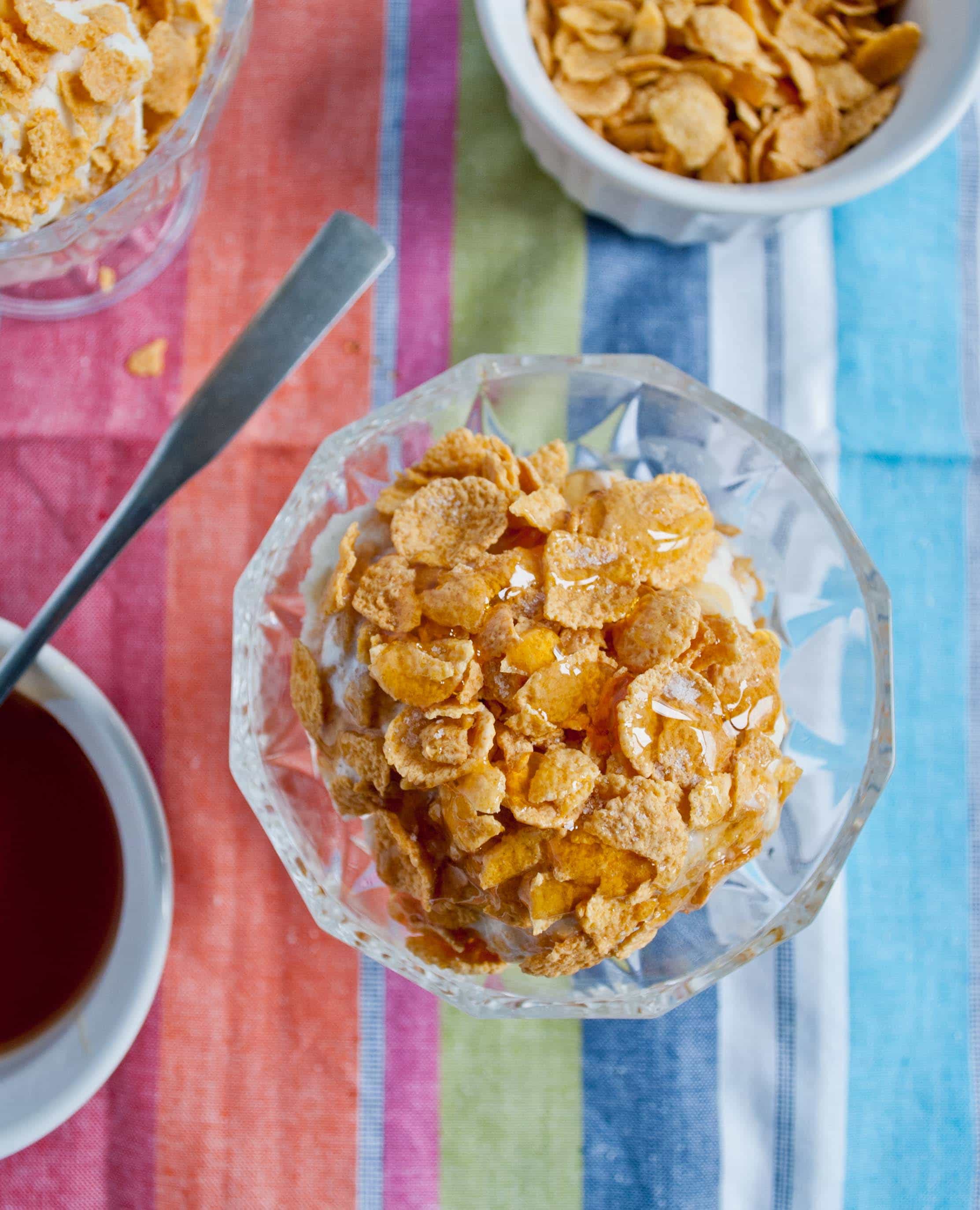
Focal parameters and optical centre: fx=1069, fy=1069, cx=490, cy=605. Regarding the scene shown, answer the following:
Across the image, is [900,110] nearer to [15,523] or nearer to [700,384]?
[700,384]

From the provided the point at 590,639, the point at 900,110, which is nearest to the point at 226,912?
the point at 590,639

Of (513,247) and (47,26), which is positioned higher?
(47,26)

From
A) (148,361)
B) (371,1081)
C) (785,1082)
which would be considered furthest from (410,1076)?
(148,361)

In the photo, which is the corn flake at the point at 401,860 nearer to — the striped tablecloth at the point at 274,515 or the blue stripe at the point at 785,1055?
the striped tablecloth at the point at 274,515

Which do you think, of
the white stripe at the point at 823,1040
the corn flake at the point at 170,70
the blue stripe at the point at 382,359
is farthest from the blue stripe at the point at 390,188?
the white stripe at the point at 823,1040

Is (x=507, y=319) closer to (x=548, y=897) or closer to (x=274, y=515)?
(x=274, y=515)

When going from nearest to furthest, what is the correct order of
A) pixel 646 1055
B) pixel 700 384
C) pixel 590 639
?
pixel 590 639 < pixel 700 384 < pixel 646 1055

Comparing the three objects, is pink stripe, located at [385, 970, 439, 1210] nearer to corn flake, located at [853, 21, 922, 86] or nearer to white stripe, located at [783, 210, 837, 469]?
white stripe, located at [783, 210, 837, 469]
